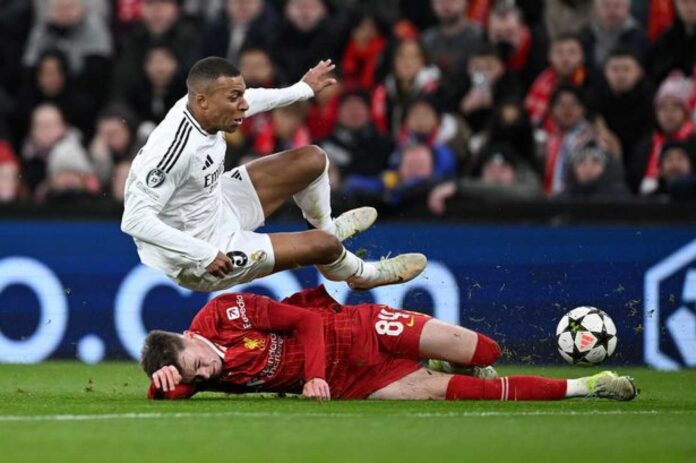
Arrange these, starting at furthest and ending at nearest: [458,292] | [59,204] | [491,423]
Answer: [59,204], [458,292], [491,423]

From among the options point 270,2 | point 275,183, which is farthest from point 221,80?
point 270,2

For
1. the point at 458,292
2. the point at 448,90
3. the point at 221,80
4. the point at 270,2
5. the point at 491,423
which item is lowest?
the point at 491,423

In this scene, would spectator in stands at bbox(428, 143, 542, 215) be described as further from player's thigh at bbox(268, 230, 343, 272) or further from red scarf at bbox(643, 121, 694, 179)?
player's thigh at bbox(268, 230, 343, 272)

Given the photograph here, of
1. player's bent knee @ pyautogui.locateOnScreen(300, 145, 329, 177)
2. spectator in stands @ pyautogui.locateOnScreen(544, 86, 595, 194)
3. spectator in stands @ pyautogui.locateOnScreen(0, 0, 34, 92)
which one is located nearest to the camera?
player's bent knee @ pyautogui.locateOnScreen(300, 145, 329, 177)

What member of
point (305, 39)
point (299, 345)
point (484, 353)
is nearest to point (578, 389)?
point (484, 353)

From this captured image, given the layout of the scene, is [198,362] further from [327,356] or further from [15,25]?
[15,25]

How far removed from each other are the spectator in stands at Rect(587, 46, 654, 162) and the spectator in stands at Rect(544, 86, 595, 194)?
0.32 m

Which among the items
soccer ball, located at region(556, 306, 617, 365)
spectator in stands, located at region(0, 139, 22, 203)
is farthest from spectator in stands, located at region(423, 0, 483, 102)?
soccer ball, located at region(556, 306, 617, 365)

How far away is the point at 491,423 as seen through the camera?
8938 mm

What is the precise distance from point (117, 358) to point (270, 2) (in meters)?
5.38

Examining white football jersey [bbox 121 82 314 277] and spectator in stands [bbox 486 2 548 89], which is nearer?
white football jersey [bbox 121 82 314 277]

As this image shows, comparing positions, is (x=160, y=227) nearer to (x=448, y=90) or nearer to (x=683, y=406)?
(x=683, y=406)

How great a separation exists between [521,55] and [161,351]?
8.04 m

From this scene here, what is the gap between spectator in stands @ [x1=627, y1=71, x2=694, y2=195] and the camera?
607 inches
